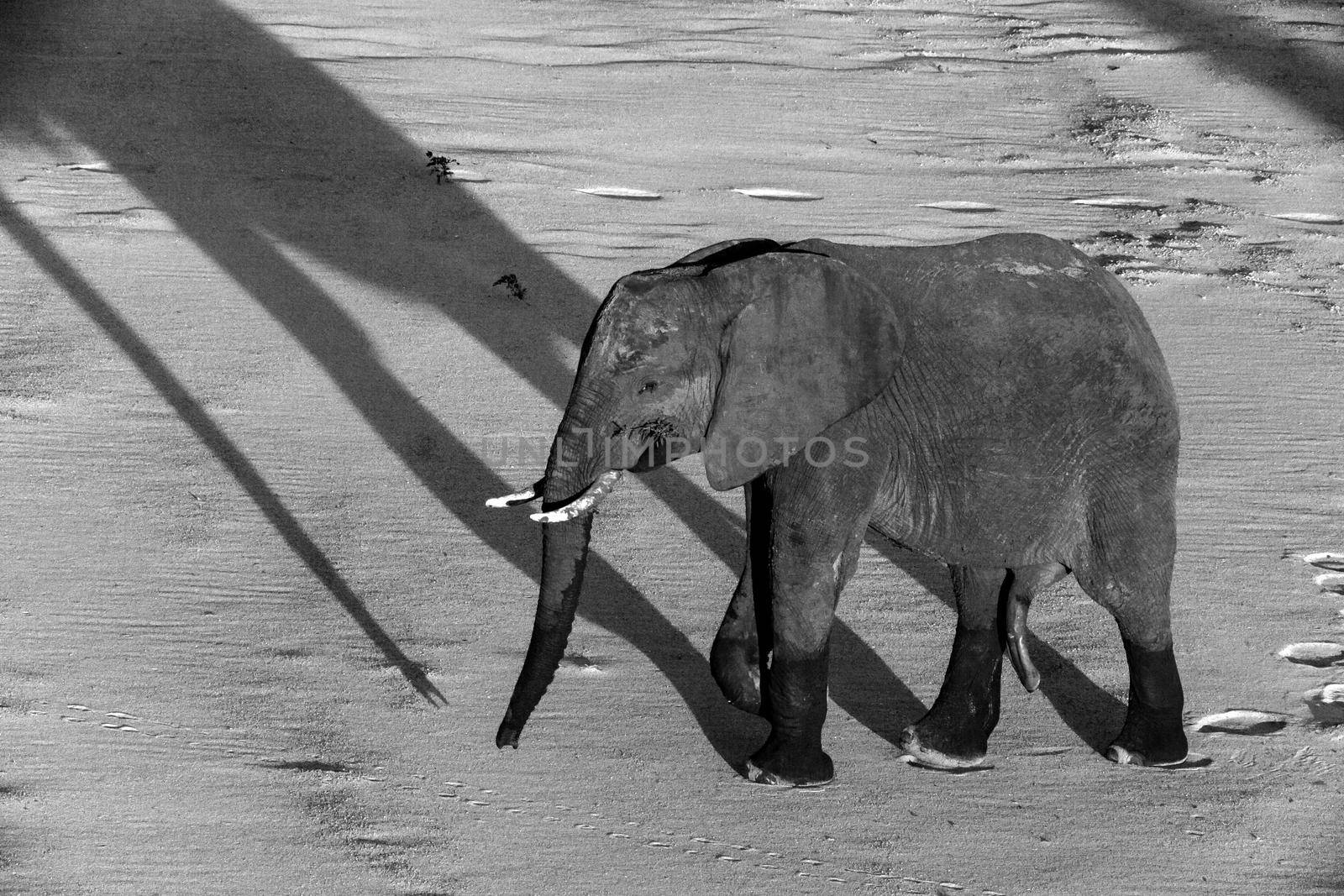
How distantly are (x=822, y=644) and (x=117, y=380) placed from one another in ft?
17.5

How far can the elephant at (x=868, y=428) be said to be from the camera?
19.4 ft

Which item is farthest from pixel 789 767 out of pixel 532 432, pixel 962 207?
pixel 962 207

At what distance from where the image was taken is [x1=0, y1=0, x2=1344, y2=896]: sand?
6.32 m

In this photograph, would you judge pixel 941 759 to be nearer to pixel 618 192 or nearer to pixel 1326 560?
pixel 1326 560

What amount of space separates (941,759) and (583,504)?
70.3 inches

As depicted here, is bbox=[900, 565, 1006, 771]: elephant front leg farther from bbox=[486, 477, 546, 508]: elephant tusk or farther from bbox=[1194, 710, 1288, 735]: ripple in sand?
bbox=[486, 477, 546, 508]: elephant tusk

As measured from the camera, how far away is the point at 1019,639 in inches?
Result: 262

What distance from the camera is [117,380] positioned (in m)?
10.1

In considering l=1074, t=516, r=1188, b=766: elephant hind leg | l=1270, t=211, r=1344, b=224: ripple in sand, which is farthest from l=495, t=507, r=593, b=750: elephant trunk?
l=1270, t=211, r=1344, b=224: ripple in sand

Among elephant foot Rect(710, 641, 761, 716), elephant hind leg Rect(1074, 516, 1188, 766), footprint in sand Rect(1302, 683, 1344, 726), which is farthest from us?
footprint in sand Rect(1302, 683, 1344, 726)

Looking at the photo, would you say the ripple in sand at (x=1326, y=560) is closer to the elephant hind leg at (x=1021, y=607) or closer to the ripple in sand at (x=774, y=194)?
the elephant hind leg at (x=1021, y=607)

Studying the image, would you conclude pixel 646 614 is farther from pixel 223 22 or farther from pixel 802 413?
pixel 223 22

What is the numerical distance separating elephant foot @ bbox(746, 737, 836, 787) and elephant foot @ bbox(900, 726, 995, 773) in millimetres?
385

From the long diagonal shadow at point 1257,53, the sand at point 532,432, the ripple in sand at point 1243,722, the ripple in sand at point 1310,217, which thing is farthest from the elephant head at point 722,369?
the long diagonal shadow at point 1257,53
